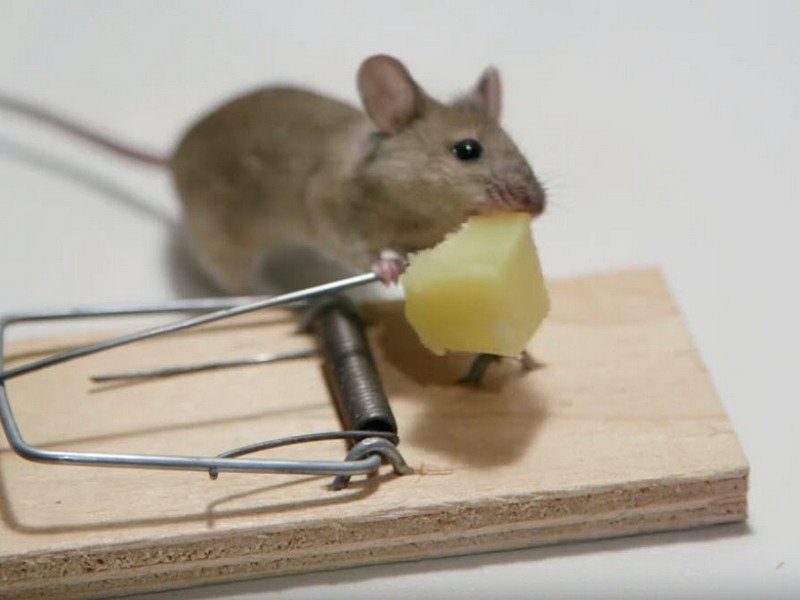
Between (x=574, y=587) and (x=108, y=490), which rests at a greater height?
(x=108, y=490)

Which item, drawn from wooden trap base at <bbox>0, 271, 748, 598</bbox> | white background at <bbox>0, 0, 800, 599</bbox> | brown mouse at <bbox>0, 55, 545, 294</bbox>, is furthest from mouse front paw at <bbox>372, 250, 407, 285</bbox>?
white background at <bbox>0, 0, 800, 599</bbox>

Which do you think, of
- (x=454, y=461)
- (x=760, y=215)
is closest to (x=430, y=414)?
(x=454, y=461)

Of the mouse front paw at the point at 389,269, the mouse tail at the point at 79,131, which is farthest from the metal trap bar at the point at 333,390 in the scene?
the mouse tail at the point at 79,131

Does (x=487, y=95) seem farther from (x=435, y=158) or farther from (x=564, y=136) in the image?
(x=564, y=136)

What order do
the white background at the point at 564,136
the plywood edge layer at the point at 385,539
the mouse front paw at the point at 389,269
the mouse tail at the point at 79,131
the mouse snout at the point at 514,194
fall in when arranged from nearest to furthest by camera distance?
the plywood edge layer at the point at 385,539, the mouse snout at the point at 514,194, the mouse front paw at the point at 389,269, the white background at the point at 564,136, the mouse tail at the point at 79,131

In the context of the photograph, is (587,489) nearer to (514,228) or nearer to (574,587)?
(574,587)

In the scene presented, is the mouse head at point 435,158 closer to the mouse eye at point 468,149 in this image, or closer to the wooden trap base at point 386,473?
the mouse eye at point 468,149
